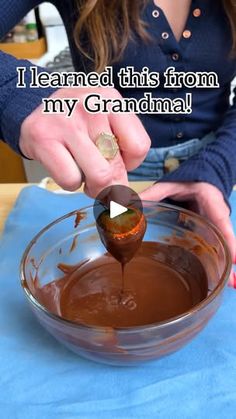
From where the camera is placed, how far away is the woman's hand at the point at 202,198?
2.16 feet

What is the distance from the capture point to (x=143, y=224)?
0.52 metres

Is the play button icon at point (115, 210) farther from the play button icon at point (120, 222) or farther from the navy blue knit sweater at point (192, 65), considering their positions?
the navy blue knit sweater at point (192, 65)

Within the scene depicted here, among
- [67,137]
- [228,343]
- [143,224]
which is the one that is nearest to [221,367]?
[228,343]

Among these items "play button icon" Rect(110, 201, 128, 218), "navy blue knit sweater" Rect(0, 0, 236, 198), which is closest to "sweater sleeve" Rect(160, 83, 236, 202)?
"navy blue knit sweater" Rect(0, 0, 236, 198)

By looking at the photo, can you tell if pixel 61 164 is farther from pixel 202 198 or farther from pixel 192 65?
pixel 192 65

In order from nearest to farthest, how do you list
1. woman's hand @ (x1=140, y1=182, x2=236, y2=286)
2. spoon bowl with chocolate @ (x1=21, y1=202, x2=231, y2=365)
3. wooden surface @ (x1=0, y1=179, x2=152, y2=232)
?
spoon bowl with chocolate @ (x1=21, y1=202, x2=231, y2=365) → woman's hand @ (x1=140, y1=182, x2=236, y2=286) → wooden surface @ (x1=0, y1=179, x2=152, y2=232)

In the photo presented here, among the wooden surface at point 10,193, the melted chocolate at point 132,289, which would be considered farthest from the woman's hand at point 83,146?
the wooden surface at point 10,193

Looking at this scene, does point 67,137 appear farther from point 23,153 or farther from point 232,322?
point 232,322

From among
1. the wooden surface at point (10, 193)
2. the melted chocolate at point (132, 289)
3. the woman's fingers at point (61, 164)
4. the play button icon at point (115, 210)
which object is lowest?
the wooden surface at point (10, 193)

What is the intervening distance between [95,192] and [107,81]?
0.41m

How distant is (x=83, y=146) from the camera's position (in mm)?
498

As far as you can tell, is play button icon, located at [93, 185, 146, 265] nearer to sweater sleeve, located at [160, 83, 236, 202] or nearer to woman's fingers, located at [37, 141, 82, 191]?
woman's fingers, located at [37, 141, 82, 191]

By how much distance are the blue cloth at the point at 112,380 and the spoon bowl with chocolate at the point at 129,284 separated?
0.08ft

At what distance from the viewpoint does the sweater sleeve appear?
719mm
